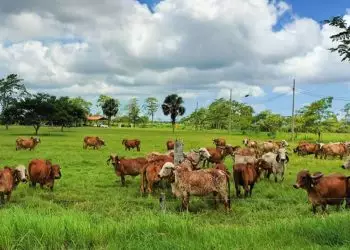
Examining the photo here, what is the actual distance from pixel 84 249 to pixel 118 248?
0.60 meters

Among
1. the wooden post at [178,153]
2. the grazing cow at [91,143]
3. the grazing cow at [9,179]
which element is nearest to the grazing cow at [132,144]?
the grazing cow at [91,143]

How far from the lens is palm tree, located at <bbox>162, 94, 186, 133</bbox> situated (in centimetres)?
9619

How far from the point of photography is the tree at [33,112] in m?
59.1

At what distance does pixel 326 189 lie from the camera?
1188 centimetres

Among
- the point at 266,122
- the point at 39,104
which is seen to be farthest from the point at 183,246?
the point at 266,122

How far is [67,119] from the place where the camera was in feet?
206

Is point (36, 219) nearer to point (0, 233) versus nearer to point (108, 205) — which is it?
point (0, 233)

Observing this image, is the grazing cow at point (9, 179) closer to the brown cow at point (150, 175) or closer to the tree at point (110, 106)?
the brown cow at point (150, 175)

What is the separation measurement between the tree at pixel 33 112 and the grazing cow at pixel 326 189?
51.3m

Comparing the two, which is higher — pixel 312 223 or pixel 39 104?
pixel 39 104

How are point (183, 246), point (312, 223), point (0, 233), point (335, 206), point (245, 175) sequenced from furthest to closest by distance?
1. point (245, 175)
2. point (335, 206)
3. point (312, 223)
4. point (0, 233)
5. point (183, 246)

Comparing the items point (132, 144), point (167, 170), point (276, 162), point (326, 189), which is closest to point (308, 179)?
point (326, 189)

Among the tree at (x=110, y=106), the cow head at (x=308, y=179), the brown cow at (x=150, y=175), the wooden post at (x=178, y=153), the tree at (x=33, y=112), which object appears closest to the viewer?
the cow head at (x=308, y=179)

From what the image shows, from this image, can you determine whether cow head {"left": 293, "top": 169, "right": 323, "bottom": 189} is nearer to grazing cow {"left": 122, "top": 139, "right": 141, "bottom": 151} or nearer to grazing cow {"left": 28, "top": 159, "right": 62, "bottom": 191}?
→ grazing cow {"left": 28, "top": 159, "right": 62, "bottom": 191}
